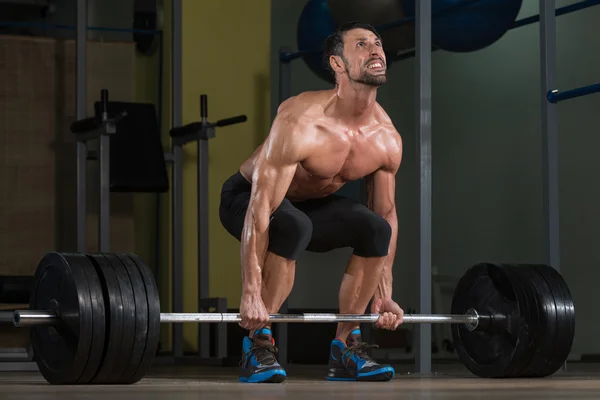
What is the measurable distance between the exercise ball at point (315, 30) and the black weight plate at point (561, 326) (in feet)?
5.16

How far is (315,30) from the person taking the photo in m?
4.59

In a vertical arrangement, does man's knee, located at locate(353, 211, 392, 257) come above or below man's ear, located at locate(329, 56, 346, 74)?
below

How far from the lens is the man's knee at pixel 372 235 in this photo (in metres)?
3.02

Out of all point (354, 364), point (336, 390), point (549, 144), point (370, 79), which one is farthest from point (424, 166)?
point (336, 390)

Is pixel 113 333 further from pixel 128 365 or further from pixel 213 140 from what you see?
pixel 213 140

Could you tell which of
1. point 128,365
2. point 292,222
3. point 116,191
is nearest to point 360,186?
point 116,191

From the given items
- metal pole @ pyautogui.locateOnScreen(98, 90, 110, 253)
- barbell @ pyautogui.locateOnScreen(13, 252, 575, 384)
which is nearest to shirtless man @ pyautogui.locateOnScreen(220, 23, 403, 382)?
barbell @ pyautogui.locateOnScreen(13, 252, 575, 384)

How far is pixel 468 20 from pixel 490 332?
4.74ft

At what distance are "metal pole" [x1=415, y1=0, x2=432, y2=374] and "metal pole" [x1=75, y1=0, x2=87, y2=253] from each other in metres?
1.65

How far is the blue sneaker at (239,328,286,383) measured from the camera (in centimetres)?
288

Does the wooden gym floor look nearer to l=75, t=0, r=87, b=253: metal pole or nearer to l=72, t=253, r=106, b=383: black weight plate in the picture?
l=72, t=253, r=106, b=383: black weight plate

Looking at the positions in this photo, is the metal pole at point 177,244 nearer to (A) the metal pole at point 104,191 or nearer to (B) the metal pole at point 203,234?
(B) the metal pole at point 203,234

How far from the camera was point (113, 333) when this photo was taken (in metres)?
2.61

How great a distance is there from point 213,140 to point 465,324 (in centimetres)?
234
